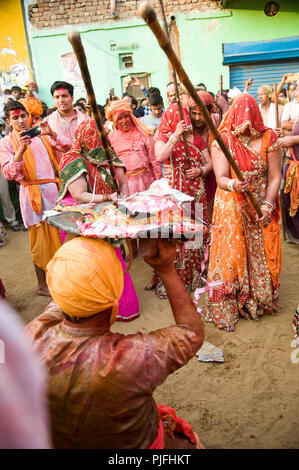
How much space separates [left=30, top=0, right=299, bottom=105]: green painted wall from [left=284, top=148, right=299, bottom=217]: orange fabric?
28.9 ft

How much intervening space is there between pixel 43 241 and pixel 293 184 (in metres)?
3.73

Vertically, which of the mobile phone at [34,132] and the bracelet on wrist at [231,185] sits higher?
the mobile phone at [34,132]

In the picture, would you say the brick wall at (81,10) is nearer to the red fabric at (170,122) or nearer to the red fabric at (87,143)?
the red fabric at (170,122)

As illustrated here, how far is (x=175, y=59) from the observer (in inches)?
63.0

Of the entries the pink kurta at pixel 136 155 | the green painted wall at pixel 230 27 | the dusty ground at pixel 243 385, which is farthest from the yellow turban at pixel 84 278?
the green painted wall at pixel 230 27

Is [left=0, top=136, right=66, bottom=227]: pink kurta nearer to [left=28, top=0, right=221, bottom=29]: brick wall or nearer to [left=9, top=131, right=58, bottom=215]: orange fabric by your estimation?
[left=9, top=131, right=58, bottom=215]: orange fabric

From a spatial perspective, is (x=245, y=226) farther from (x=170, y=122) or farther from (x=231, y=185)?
(x=170, y=122)

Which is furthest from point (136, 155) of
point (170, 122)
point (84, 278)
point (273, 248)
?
point (84, 278)

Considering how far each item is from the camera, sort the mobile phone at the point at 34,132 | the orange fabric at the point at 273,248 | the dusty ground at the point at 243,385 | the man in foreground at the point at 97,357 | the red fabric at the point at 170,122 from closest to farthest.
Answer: the man in foreground at the point at 97,357, the dusty ground at the point at 243,385, the orange fabric at the point at 273,248, the red fabric at the point at 170,122, the mobile phone at the point at 34,132

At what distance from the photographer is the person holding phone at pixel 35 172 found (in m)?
4.23

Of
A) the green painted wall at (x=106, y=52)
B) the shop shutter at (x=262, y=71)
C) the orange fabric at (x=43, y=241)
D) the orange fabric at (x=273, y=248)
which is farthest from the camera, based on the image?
the shop shutter at (x=262, y=71)

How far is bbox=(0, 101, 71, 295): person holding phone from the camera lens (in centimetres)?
423

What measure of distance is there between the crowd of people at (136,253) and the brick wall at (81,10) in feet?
23.9
